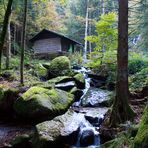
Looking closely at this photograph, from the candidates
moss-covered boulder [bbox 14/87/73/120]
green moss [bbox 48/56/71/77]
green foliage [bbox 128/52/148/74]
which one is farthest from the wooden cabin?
moss-covered boulder [bbox 14/87/73/120]

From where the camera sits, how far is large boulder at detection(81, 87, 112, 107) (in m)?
14.6

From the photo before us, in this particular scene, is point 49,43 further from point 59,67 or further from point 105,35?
point 105,35

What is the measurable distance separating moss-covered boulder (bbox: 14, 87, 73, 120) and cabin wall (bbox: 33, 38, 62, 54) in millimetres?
19152

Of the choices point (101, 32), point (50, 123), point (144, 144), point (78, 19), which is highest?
point (78, 19)

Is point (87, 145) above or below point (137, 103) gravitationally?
below

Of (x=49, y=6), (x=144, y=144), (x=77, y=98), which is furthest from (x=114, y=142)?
(x=49, y=6)

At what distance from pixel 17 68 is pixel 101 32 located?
7.55 metres

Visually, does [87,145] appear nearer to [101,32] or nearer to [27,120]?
[27,120]

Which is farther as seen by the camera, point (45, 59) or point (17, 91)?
point (45, 59)

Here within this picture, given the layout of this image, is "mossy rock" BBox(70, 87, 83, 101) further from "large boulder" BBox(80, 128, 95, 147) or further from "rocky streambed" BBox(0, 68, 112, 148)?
"large boulder" BBox(80, 128, 95, 147)

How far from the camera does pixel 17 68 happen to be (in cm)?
2148

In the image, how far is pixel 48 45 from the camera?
31859mm

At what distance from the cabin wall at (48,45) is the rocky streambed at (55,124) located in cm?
1657

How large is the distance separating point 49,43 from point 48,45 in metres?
0.27
